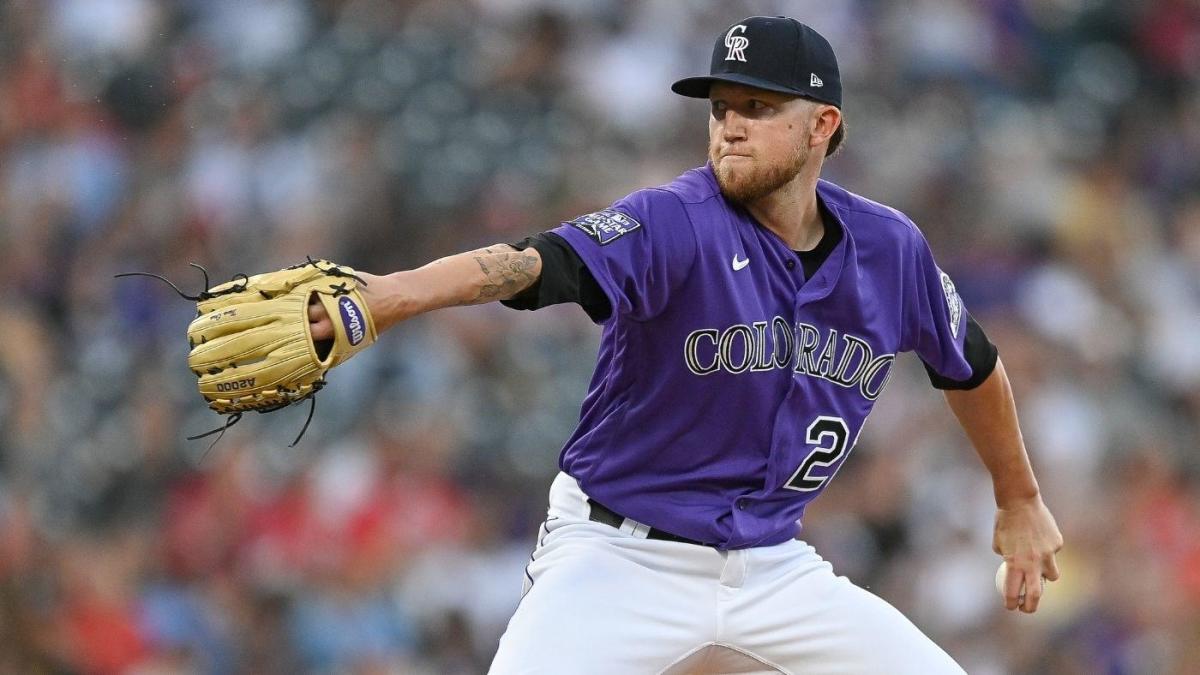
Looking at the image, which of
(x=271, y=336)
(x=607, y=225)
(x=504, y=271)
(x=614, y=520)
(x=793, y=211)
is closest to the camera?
(x=271, y=336)

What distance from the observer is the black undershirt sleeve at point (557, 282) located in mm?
3277

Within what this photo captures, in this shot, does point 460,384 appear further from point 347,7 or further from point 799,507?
point 799,507

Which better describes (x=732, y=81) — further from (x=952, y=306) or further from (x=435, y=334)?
(x=435, y=334)

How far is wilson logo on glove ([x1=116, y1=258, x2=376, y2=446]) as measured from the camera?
2984 millimetres

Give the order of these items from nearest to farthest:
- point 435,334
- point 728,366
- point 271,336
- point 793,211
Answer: point 271,336 → point 728,366 → point 793,211 → point 435,334

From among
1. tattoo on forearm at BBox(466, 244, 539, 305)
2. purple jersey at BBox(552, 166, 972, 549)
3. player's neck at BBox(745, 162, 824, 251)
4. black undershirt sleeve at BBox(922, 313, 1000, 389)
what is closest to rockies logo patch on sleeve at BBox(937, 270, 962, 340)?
black undershirt sleeve at BBox(922, 313, 1000, 389)

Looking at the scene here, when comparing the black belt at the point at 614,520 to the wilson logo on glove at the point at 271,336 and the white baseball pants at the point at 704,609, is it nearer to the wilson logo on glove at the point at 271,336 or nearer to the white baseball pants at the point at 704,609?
the white baseball pants at the point at 704,609

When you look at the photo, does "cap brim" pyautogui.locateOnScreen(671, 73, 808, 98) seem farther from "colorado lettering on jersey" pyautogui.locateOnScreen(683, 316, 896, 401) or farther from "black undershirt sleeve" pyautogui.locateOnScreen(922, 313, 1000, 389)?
"black undershirt sleeve" pyautogui.locateOnScreen(922, 313, 1000, 389)

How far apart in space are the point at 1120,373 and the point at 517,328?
3343 mm

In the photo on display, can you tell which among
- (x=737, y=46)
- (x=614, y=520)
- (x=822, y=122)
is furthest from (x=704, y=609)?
(x=737, y=46)

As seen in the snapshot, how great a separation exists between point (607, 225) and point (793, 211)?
659 mm

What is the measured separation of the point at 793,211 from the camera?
394 cm

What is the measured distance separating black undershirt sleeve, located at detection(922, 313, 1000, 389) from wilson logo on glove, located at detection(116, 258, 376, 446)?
182cm

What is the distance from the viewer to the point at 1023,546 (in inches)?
171
